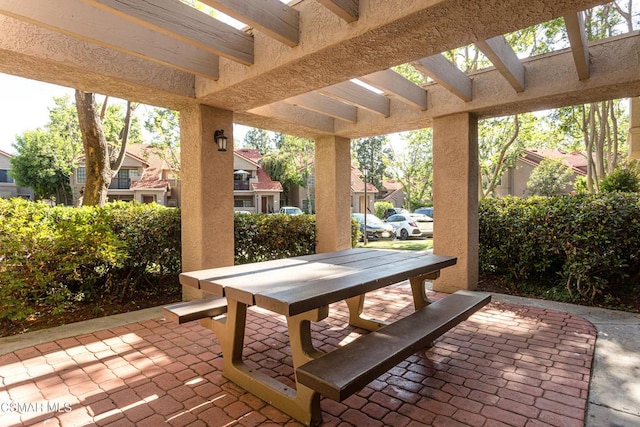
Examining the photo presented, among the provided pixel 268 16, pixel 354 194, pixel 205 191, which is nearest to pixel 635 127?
pixel 268 16

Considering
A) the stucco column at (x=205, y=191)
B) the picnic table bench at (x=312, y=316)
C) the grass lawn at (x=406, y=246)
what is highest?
the stucco column at (x=205, y=191)

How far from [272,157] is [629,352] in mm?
27637

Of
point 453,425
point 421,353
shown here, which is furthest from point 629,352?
point 453,425

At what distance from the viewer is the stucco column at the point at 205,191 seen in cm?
491

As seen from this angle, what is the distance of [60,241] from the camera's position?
164 inches

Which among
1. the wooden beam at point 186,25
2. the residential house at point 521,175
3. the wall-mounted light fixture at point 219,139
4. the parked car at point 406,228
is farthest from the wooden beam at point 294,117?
the residential house at point 521,175

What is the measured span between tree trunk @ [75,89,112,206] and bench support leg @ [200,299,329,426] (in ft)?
20.2

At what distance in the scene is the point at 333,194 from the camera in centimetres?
741

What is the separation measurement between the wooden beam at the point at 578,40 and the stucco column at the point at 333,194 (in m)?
4.33

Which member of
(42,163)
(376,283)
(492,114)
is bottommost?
(376,283)

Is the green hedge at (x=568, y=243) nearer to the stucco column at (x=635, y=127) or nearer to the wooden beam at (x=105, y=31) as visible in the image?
the wooden beam at (x=105, y=31)

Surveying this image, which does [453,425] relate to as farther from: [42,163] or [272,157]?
[42,163]

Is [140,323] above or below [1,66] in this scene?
below

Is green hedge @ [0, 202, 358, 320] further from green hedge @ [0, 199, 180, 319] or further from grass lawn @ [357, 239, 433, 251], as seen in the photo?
grass lawn @ [357, 239, 433, 251]
